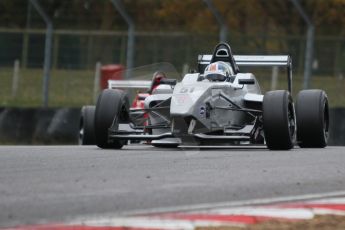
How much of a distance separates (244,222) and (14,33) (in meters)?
15.9

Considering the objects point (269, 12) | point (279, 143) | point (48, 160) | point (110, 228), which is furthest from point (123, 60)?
point (110, 228)

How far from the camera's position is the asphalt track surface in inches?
326

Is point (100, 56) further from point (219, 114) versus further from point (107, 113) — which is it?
point (219, 114)

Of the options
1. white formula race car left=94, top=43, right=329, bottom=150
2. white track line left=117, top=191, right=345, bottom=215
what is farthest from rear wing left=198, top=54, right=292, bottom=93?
white track line left=117, top=191, right=345, bottom=215

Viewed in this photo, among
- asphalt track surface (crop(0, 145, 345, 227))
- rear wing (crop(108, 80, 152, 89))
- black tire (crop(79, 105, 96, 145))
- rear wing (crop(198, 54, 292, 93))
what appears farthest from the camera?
rear wing (crop(108, 80, 152, 89))

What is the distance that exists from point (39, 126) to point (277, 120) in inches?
326

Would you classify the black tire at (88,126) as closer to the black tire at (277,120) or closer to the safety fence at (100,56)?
the black tire at (277,120)

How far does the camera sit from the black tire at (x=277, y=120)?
43.8 feet

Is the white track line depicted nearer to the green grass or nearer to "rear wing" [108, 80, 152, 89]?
"rear wing" [108, 80, 152, 89]

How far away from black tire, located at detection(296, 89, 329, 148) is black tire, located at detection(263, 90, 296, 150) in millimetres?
840

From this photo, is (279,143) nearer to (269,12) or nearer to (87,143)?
(87,143)

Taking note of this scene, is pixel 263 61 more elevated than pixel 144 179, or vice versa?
pixel 263 61

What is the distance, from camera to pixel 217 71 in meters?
14.6

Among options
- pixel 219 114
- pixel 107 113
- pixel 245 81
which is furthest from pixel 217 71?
pixel 107 113
